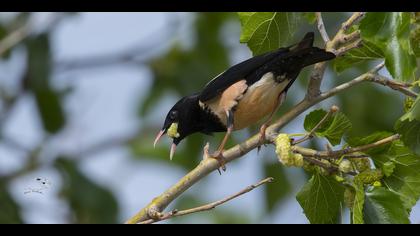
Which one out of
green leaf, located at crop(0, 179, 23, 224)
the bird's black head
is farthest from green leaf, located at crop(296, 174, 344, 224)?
green leaf, located at crop(0, 179, 23, 224)

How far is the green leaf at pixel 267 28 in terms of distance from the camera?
11.7 feet

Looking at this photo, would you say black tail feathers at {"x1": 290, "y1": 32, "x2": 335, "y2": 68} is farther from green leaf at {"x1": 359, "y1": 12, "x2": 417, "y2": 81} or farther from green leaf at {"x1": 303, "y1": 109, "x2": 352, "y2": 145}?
green leaf at {"x1": 359, "y1": 12, "x2": 417, "y2": 81}

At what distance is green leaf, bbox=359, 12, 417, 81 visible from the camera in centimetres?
260

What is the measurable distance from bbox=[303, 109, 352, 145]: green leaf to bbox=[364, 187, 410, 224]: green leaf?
0.36 metres

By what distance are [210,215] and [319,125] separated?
280 inches

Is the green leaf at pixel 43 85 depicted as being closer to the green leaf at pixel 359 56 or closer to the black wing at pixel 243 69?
the black wing at pixel 243 69

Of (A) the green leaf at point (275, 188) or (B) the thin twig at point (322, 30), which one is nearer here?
(B) the thin twig at point (322, 30)

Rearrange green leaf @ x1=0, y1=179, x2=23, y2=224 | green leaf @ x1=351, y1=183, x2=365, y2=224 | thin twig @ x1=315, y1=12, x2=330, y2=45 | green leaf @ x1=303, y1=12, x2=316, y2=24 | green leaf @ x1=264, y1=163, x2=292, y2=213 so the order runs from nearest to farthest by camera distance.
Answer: green leaf @ x1=351, y1=183, x2=365, y2=224, thin twig @ x1=315, y1=12, x2=330, y2=45, green leaf @ x1=303, y1=12, x2=316, y2=24, green leaf @ x1=0, y1=179, x2=23, y2=224, green leaf @ x1=264, y1=163, x2=292, y2=213

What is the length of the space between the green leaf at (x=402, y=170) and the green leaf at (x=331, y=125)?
7.7 inches

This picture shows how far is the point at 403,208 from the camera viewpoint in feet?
Result: 9.56

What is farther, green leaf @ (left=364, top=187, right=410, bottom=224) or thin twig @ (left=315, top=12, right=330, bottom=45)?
thin twig @ (left=315, top=12, right=330, bottom=45)

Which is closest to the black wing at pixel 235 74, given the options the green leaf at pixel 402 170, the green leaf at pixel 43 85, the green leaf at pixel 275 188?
the green leaf at pixel 402 170
